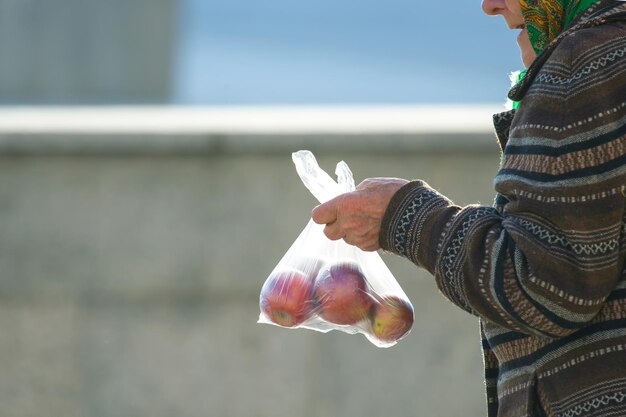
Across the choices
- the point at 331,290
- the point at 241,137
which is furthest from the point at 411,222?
the point at 241,137

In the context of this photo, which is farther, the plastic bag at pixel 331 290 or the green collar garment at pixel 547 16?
the plastic bag at pixel 331 290

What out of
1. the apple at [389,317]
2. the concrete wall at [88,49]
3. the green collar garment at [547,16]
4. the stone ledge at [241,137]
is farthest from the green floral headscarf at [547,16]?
the concrete wall at [88,49]

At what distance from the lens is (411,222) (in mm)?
1788

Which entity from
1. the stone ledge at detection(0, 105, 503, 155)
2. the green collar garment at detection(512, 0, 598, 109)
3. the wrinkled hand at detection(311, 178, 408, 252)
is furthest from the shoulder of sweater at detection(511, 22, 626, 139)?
the stone ledge at detection(0, 105, 503, 155)

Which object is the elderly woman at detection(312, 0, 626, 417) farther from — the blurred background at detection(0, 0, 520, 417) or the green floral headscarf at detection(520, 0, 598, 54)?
the blurred background at detection(0, 0, 520, 417)

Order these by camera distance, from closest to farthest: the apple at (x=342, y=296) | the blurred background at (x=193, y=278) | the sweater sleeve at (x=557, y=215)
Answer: the sweater sleeve at (x=557, y=215), the apple at (x=342, y=296), the blurred background at (x=193, y=278)

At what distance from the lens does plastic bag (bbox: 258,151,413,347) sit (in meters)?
2.11

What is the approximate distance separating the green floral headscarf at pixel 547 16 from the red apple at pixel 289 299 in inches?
24.4

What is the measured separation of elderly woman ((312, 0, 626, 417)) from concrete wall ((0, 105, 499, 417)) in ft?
6.89

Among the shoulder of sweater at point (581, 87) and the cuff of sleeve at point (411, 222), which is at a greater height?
the shoulder of sweater at point (581, 87)

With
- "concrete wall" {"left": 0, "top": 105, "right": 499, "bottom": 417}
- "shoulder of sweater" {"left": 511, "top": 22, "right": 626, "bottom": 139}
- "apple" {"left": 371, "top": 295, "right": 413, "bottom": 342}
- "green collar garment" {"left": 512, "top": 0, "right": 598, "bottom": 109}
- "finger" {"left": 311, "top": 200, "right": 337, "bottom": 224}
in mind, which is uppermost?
"green collar garment" {"left": 512, "top": 0, "right": 598, "bottom": 109}

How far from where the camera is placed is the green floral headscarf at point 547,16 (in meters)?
1.81

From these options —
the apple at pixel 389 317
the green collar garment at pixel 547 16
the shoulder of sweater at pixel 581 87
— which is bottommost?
the apple at pixel 389 317

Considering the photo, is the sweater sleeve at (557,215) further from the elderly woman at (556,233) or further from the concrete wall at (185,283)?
the concrete wall at (185,283)
